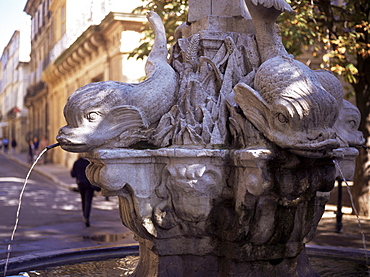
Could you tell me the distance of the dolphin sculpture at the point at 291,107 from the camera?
3.72 metres

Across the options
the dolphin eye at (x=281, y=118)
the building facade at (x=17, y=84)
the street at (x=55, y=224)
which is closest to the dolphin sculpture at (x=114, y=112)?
the dolphin eye at (x=281, y=118)

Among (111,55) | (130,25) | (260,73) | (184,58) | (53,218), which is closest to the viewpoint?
(260,73)

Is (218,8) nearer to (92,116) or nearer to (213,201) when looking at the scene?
(92,116)

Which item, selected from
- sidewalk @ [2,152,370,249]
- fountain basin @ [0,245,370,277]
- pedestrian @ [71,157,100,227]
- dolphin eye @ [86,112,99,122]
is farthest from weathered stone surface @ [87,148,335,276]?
pedestrian @ [71,157,100,227]

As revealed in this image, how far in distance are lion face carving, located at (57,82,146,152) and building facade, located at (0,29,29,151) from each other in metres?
49.2

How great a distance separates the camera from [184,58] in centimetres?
485

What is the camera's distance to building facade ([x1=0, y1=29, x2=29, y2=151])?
59.4m

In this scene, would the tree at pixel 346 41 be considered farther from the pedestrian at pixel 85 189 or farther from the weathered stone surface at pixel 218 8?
the weathered stone surface at pixel 218 8

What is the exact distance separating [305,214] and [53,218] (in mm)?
7130

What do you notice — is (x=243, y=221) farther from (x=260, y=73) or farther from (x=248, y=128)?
(x=260, y=73)

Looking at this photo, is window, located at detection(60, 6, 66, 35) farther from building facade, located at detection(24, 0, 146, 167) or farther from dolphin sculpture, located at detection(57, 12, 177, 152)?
dolphin sculpture, located at detection(57, 12, 177, 152)

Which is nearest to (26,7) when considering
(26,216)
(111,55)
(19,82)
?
(19,82)

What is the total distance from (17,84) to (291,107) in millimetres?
64464

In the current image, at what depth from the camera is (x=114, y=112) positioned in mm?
4273
